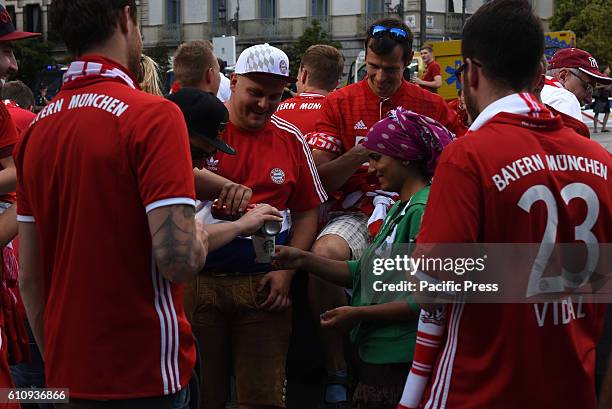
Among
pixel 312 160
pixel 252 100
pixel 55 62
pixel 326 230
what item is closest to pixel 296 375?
pixel 326 230

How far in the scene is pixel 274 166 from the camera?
4598 mm


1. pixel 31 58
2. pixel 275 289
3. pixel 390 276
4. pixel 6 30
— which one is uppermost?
pixel 31 58

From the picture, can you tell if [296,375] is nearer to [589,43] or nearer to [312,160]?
[312,160]

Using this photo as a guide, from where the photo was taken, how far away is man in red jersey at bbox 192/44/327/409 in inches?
179

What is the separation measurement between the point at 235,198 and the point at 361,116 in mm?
1633

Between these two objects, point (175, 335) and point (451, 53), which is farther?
point (451, 53)

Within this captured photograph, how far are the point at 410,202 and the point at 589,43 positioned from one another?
147 ft

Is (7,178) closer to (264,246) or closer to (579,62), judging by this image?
(264,246)

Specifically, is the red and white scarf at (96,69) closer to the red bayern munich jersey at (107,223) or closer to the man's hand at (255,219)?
the red bayern munich jersey at (107,223)

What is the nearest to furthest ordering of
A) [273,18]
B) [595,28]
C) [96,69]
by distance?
[96,69], [595,28], [273,18]

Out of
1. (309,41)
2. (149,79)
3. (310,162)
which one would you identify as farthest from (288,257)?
(309,41)

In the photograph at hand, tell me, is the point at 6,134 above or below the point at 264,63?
below

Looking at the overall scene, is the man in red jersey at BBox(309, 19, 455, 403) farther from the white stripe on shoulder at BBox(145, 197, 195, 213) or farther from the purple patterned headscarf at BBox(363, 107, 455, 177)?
the white stripe on shoulder at BBox(145, 197, 195, 213)

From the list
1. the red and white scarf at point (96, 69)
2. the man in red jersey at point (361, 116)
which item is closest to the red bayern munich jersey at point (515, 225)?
the red and white scarf at point (96, 69)
